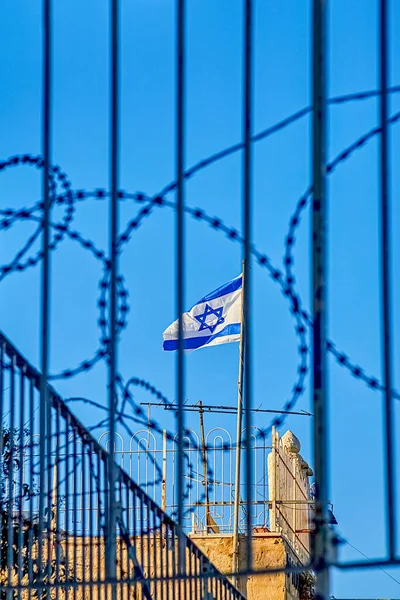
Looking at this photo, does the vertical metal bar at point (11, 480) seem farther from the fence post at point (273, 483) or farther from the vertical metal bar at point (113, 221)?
the fence post at point (273, 483)

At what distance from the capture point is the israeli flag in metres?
15.8

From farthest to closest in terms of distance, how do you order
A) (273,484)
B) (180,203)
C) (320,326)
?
(273,484) → (180,203) → (320,326)

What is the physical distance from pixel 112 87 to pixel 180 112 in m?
0.22

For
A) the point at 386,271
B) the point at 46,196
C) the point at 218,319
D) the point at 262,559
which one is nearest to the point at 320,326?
the point at 386,271

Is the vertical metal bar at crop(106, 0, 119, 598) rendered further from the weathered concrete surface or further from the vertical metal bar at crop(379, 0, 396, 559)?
the weathered concrete surface

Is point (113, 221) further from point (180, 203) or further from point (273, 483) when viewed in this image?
point (273, 483)

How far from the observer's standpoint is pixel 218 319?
1587 centimetres

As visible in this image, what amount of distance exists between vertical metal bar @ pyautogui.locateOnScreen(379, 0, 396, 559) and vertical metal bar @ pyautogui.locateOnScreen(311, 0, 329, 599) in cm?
15

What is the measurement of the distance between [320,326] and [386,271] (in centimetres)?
23

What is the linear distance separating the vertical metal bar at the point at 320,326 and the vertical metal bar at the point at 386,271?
5.8 inches

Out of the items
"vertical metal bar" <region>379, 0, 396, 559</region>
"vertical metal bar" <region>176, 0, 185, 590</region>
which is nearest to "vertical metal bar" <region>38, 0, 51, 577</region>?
"vertical metal bar" <region>176, 0, 185, 590</region>

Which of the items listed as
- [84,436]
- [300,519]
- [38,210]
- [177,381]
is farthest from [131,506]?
[300,519]

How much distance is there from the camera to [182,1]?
316 cm

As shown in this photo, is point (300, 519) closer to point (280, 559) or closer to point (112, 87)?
point (280, 559)
